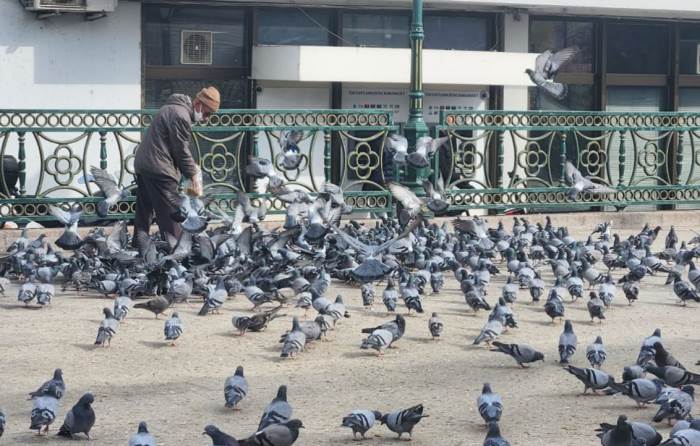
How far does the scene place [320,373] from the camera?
1068cm

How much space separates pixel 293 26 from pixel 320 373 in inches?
541

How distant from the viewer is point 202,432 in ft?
28.6

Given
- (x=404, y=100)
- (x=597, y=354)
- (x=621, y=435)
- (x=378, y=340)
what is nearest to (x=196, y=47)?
(x=404, y=100)

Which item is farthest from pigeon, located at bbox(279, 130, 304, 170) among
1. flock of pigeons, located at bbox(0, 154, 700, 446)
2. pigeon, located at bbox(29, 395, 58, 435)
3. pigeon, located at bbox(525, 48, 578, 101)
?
pigeon, located at bbox(29, 395, 58, 435)

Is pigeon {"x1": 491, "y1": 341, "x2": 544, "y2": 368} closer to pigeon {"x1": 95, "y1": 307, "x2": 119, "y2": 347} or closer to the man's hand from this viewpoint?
pigeon {"x1": 95, "y1": 307, "x2": 119, "y2": 347}

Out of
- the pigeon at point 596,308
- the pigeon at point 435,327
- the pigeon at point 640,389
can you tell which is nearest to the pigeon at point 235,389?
the pigeon at point 640,389

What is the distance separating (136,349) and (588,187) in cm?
1190

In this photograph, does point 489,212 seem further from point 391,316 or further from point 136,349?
point 136,349

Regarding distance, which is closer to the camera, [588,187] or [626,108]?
[588,187]

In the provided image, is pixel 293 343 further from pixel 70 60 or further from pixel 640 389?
pixel 70 60

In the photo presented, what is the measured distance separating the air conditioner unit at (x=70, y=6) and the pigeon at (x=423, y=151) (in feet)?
16.9

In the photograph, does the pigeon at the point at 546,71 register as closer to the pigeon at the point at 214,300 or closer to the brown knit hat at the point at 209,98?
the brown knit hat at the point at 209,98

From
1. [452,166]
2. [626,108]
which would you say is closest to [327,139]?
[452,166]

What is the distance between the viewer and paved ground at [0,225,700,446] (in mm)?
8969
